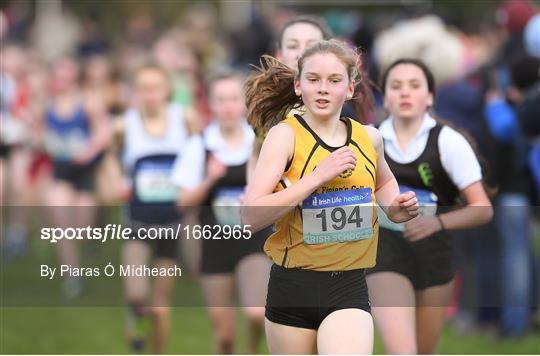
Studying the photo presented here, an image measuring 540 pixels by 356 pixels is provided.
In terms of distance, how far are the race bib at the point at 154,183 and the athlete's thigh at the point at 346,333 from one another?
366 cm

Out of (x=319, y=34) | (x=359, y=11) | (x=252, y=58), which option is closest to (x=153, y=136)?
(x=319, y=34)

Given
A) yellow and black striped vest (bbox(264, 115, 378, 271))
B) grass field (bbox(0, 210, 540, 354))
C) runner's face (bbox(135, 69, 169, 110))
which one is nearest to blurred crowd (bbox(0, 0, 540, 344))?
runner's face (bbox(135, 69, 169, 110))

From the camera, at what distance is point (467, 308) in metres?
10.1

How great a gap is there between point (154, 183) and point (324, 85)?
382cm

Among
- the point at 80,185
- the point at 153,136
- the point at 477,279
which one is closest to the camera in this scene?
the point at 153,136

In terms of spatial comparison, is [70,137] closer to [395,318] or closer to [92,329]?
[92,329]

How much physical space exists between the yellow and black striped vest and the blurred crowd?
1891 mm

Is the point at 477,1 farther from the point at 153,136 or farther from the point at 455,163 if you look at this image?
the point at 455,163

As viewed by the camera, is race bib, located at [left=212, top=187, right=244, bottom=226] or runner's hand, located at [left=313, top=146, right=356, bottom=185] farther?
race bib, located at [left=212, top=187, right=244, bottom=226]

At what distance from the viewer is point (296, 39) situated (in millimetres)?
6695

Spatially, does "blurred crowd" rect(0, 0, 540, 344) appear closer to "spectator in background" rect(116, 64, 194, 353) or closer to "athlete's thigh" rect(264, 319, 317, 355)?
"spectator in background" rect(116, 64, 194, 353)

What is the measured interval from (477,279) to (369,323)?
483cm

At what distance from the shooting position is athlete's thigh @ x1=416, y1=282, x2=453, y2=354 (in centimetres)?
621

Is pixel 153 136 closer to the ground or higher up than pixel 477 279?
higher up
